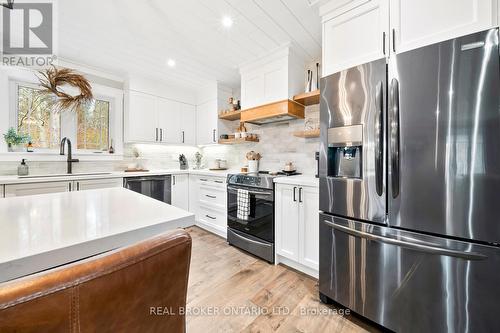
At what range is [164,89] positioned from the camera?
144 inches

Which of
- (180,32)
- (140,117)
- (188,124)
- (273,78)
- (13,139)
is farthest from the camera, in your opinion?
(188,124)

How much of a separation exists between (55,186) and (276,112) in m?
2.73

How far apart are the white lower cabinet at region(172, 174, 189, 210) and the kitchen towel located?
1.38 meters

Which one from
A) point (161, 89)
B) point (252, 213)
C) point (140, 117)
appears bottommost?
point (252, 213)

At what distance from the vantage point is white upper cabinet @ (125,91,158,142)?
3289 mm

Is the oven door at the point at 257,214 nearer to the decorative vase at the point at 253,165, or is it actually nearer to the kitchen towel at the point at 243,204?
the kitchen towel at the point at 243,204

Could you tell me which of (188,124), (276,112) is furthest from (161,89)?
(276,112)

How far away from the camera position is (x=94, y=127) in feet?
10.6

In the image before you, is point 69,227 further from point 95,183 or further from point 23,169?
point 23,169

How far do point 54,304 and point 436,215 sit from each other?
1625mm

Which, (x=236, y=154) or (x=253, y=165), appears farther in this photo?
(x=236, y=154)

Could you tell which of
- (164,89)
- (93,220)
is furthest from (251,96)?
(93,220)

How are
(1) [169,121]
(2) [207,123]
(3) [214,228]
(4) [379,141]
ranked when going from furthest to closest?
(2) [207,123] < (1) [169,121] < (3) [214,228] < (4) [379,141]

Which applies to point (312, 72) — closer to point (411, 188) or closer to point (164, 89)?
point (411, 188)
